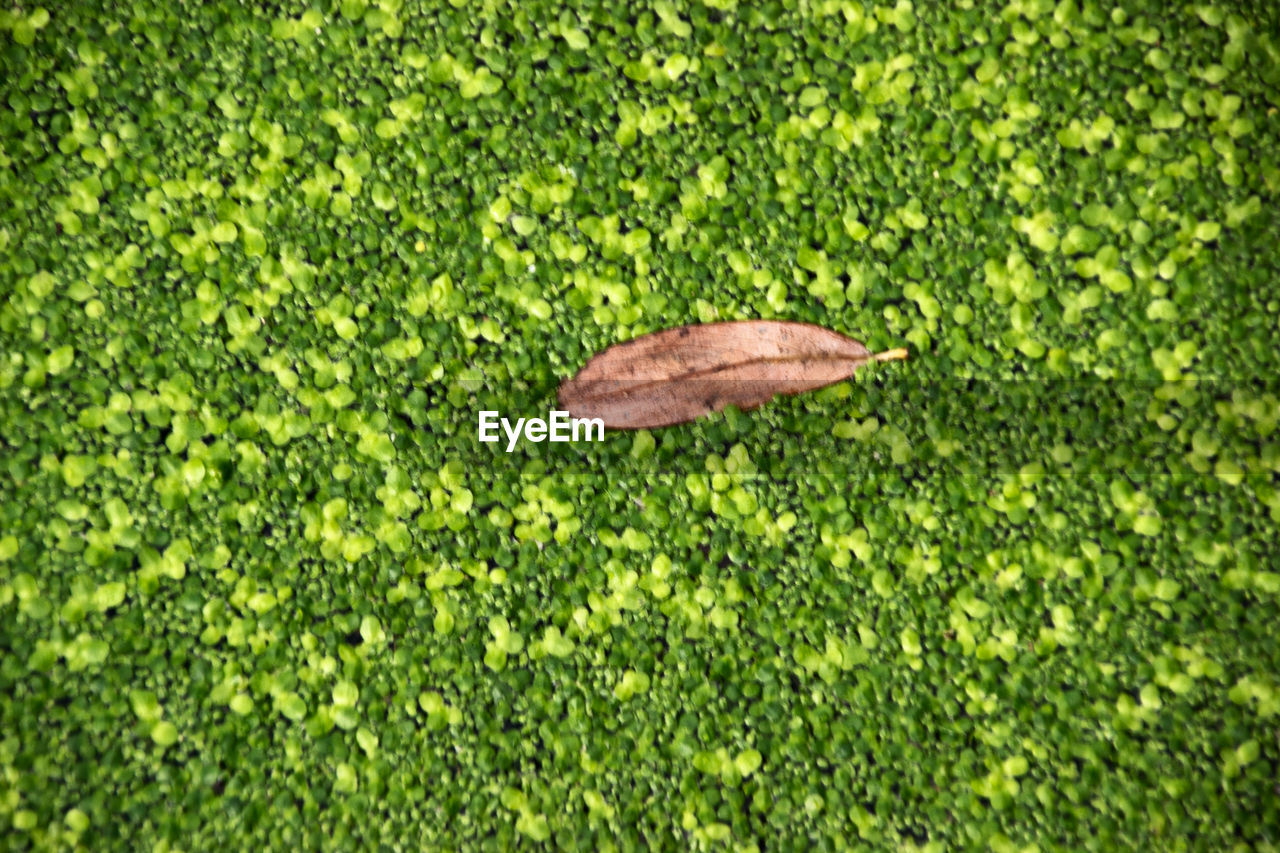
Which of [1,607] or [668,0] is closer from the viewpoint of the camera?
[1,607]

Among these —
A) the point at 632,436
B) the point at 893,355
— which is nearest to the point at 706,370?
the point at 632,436

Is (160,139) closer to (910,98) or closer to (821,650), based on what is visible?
(910,98)

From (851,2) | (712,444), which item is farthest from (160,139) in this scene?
(851,2)

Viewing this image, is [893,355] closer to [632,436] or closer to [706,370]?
[706,370]

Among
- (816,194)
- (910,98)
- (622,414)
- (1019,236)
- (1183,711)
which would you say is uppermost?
(910,98)
